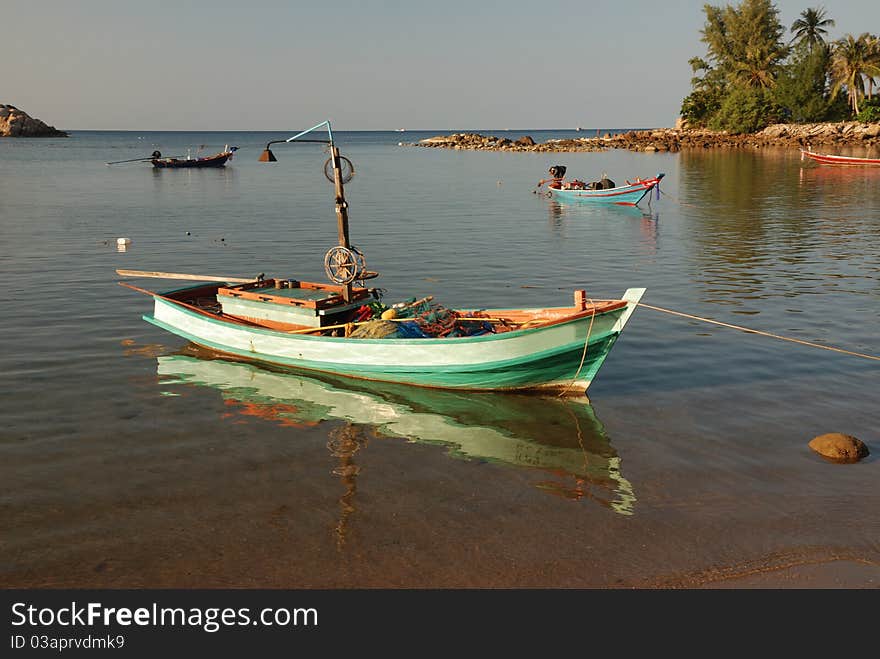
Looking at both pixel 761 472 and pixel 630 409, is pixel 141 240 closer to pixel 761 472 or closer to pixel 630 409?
pixel 630 409

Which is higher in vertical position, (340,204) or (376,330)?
(340,204)

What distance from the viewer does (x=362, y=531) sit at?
8992mm

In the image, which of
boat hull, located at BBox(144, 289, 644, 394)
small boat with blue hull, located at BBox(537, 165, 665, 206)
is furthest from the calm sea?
small boat with blue hull, located at BBox(537, 165, 665, 206)

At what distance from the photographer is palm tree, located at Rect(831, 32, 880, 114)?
94.4m

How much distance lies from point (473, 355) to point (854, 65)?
338 feet

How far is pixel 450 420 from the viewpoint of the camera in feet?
41.7

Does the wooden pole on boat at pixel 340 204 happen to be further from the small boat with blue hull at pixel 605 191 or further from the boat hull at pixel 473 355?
the small boat with blue hull at pixel 605 191

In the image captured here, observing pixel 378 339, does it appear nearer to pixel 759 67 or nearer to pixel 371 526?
pixel 371 526

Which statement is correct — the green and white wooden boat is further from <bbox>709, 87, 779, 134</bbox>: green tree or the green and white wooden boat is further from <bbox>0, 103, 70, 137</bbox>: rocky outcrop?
<bbox>0, 103, 70, 137</bbox>: rocky outcrop

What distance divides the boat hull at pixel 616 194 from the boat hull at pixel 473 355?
29.2 meters

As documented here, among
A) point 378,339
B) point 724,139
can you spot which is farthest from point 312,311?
point 724,139

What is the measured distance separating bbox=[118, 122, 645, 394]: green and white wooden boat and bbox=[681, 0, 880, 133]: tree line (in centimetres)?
9866

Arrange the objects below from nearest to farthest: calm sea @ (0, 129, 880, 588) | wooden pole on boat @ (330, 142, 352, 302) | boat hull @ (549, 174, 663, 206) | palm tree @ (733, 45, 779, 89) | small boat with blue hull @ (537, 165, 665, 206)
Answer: calm sea @ (0, 129, 880, 588) → wooden pole on boat @ (330, 142, 352, 302) → boat hull @ (549, 174, 663, 206) → small boat with blue hull @ (537, 165, 665, 206) → palm tree @ (733, 45, 779, 89)
